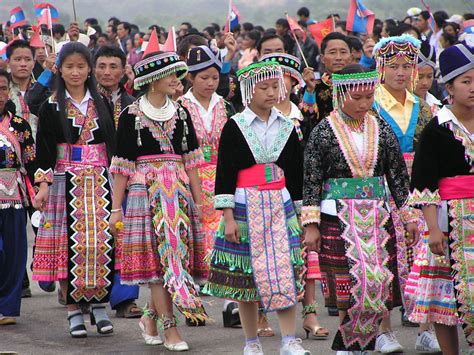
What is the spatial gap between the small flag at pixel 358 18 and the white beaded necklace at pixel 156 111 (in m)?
5.02

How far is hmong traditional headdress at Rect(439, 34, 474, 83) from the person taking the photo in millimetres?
6383

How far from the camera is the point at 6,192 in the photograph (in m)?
9.09

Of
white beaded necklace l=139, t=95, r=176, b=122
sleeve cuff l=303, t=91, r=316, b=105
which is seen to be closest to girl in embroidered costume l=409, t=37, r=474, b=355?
white beaded necklace l=139, t=95, r=176, b=122

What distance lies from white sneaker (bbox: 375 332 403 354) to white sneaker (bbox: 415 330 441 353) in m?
0.14

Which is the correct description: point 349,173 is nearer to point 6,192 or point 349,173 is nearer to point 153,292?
point 153,292

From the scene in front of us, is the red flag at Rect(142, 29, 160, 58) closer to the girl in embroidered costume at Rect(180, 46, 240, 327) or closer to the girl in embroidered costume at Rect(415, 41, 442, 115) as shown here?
the girl in embroidered costume at Rect(180, 46, 240, 327)

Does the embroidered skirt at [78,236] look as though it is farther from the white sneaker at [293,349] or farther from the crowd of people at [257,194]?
the white sneaker at [293,349]

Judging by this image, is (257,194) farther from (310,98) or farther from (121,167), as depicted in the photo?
(310,98)

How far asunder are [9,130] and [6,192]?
53cm

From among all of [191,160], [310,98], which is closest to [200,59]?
[310,98]

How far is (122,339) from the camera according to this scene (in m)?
8.24

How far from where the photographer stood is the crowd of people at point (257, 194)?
6500 millimetres

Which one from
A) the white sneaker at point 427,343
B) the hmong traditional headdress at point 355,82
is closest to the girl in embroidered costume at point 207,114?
the white sneaker at point 427,343

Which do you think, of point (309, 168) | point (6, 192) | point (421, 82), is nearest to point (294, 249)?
point (309, 168)
